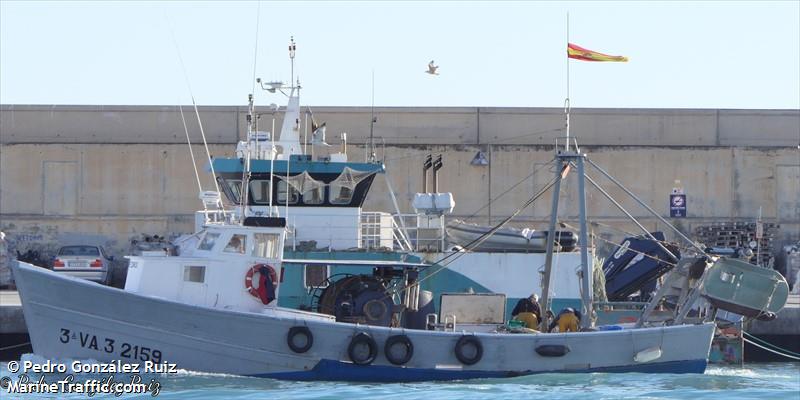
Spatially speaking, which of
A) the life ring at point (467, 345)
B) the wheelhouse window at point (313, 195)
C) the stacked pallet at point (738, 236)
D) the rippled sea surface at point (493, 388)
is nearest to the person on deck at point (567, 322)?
the rippled sea surface at point (493, 388)

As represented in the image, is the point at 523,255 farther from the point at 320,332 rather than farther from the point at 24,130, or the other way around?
the point at 24,130

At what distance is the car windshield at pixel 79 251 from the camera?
3234 cm

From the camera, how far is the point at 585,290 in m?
20.5

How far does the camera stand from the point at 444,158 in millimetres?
35750

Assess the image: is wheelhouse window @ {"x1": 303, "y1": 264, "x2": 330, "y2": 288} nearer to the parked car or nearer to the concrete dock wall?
the parked car

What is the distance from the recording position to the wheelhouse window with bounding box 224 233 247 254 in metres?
19.9

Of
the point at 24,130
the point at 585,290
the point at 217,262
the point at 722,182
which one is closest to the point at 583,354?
the point at 585,290

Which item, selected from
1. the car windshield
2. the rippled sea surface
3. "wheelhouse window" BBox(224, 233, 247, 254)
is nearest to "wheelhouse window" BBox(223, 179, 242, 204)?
"wheelhouse window" BBox(224, 233, 247, 254)

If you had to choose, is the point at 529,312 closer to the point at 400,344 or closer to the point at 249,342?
the point at 400,344

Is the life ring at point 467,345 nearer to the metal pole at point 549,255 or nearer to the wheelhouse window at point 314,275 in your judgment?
the metal pole at point 549,255

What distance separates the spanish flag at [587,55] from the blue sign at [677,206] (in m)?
14.3

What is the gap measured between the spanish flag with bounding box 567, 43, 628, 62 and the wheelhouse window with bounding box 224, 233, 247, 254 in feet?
19.8

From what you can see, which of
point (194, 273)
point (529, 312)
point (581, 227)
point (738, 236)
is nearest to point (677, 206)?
point (738, 236)

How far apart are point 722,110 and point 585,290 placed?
17692mm
